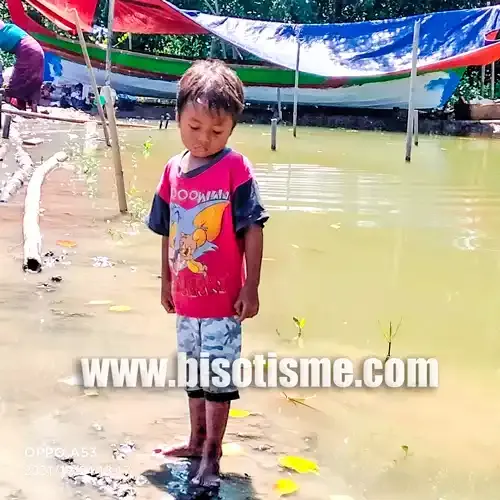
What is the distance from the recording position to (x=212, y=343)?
1.83 m

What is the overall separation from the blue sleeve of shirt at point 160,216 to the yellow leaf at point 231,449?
54 centimetres

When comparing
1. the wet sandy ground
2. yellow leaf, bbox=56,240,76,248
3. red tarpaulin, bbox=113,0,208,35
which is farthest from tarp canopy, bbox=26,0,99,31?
the wet sandy ground

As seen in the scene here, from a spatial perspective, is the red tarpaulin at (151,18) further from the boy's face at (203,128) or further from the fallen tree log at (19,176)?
the boy's face at (203,128)

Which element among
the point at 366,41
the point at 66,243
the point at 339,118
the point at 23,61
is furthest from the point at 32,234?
the point at 339,118

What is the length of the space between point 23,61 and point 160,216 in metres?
8.00

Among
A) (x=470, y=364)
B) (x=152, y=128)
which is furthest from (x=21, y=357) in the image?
(x=152, y=128)

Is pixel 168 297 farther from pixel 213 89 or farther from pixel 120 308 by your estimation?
pixel 120 308

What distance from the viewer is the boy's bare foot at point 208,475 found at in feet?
5.88

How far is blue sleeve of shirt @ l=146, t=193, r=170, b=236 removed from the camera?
6.36 ft

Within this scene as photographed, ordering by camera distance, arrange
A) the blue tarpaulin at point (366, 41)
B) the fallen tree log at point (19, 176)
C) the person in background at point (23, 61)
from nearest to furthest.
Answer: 1. the fallen tree log at point (19, 176)
2. the person in background at point (23, 61)
3. the blue tarpaulin at point (366, 41)

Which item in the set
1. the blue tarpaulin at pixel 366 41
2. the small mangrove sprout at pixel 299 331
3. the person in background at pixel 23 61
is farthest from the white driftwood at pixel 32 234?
the blue tarpaulin at pixel 366 41

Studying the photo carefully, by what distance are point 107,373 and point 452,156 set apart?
8.66 meters

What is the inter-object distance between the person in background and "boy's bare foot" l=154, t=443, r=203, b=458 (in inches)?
319

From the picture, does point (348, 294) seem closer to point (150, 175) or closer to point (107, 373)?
point (107, 373)
